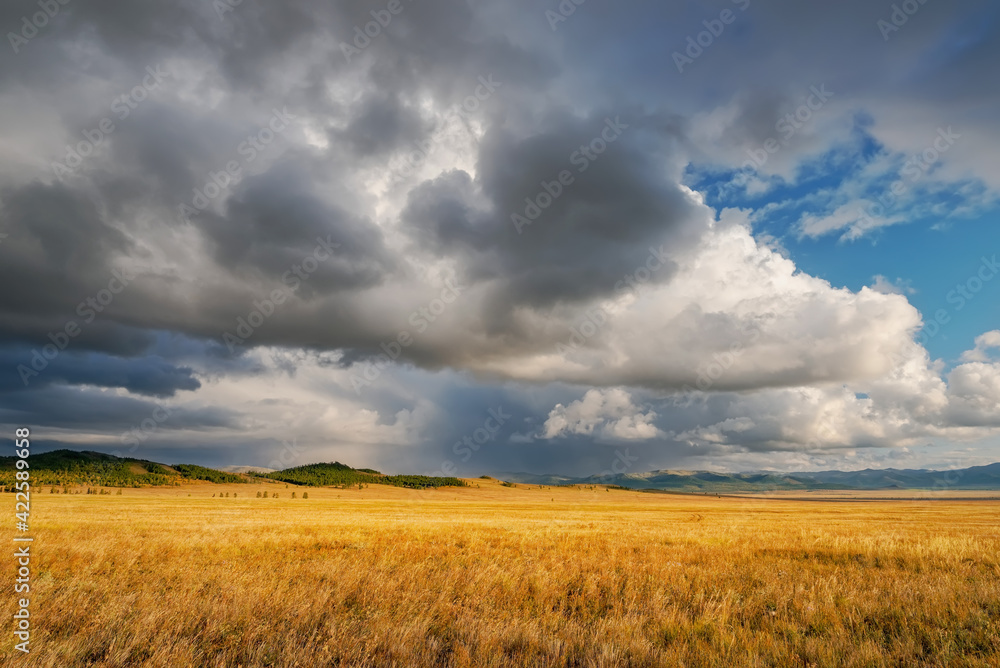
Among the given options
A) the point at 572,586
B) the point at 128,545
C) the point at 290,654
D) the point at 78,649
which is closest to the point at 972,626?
the point at 572,586

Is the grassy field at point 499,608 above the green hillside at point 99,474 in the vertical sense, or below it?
above

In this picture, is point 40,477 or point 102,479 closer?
point 40,477

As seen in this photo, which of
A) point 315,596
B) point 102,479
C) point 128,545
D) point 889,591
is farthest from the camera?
point 102,479

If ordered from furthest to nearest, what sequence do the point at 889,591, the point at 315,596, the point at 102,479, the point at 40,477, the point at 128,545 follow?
1. the point at 102,479
2. the point at 40,477
3. the point at 128,545
4. the point at 889,591
5. the point at 315,596

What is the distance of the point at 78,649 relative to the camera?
7.04 metres

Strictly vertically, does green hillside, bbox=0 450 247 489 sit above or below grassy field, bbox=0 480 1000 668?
below

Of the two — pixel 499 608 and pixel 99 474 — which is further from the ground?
pixel 499 608

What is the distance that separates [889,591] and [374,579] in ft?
39.4

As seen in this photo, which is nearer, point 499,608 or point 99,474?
point 499,608

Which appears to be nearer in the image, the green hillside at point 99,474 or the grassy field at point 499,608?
the grassy field at point 499,608

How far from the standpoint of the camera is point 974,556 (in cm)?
1780

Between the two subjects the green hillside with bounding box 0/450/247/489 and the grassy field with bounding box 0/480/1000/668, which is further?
the green hillside with bounding box 0/450/247/489

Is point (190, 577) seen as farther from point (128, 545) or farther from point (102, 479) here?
point (102, 479)

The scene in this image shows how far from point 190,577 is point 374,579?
4453 millimetres
